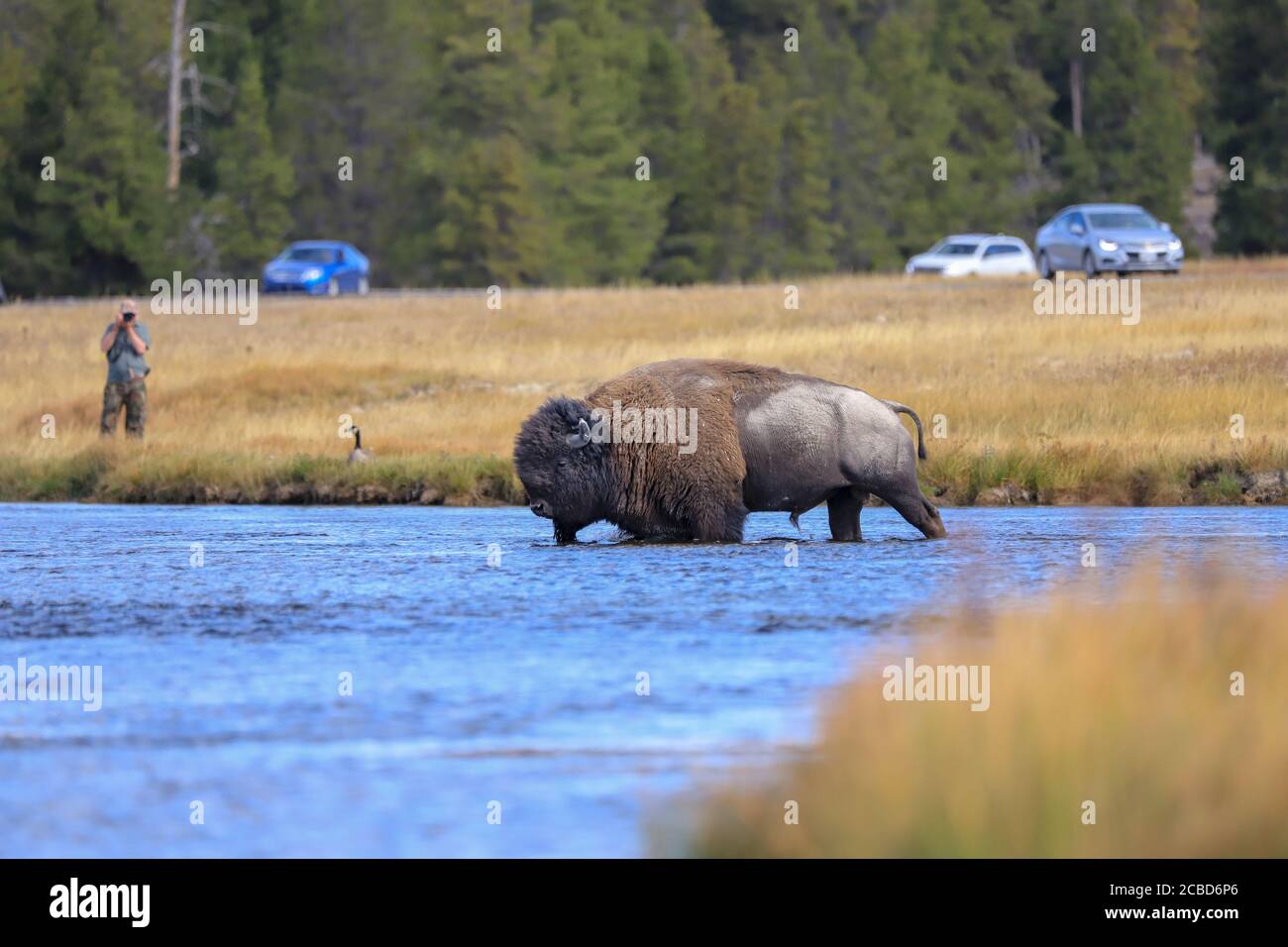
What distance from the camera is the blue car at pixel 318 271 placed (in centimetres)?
5709

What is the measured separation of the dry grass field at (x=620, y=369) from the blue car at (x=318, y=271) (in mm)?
5755

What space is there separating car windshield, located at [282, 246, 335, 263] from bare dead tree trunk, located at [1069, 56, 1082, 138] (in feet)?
A: 133

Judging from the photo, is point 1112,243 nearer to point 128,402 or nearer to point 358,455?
point 128,402

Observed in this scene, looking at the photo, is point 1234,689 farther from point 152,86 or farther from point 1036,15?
point 1036,15

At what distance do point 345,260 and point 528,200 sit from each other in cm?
1367

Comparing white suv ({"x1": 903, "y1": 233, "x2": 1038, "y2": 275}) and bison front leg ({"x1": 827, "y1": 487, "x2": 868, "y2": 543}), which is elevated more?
white suv ({"x1": 903, "y1": 233, "x2": 1038, "y2": 275})

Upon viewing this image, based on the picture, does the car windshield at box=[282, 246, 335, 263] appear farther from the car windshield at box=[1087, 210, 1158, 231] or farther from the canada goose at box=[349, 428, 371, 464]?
the canada goose at box=[349, 428, 371, 464]

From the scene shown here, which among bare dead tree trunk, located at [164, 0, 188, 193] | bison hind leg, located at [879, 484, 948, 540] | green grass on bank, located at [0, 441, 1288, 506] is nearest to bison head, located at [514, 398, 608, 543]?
bison hind leg, located at [879, 484, 948, 540]

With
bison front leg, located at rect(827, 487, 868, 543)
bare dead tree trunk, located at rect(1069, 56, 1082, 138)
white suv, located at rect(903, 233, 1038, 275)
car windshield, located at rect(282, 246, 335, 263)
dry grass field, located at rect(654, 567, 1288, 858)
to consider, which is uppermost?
bare dead tree trunk, located at rect(1069, 56, 1082, 138)

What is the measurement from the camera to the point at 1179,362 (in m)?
31.9

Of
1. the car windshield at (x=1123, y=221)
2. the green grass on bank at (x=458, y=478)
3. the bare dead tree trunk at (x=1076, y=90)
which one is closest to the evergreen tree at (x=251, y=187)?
the car windshield at (x=1123, y=221)

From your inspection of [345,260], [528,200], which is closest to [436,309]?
[345,260]

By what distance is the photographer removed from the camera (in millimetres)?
27281

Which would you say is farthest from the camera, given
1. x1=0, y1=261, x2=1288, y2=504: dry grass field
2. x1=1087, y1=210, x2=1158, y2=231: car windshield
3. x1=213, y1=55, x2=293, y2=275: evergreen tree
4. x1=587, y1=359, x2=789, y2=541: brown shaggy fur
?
x1=213, y1=55, x2=293, y2=275: evergreen tree
